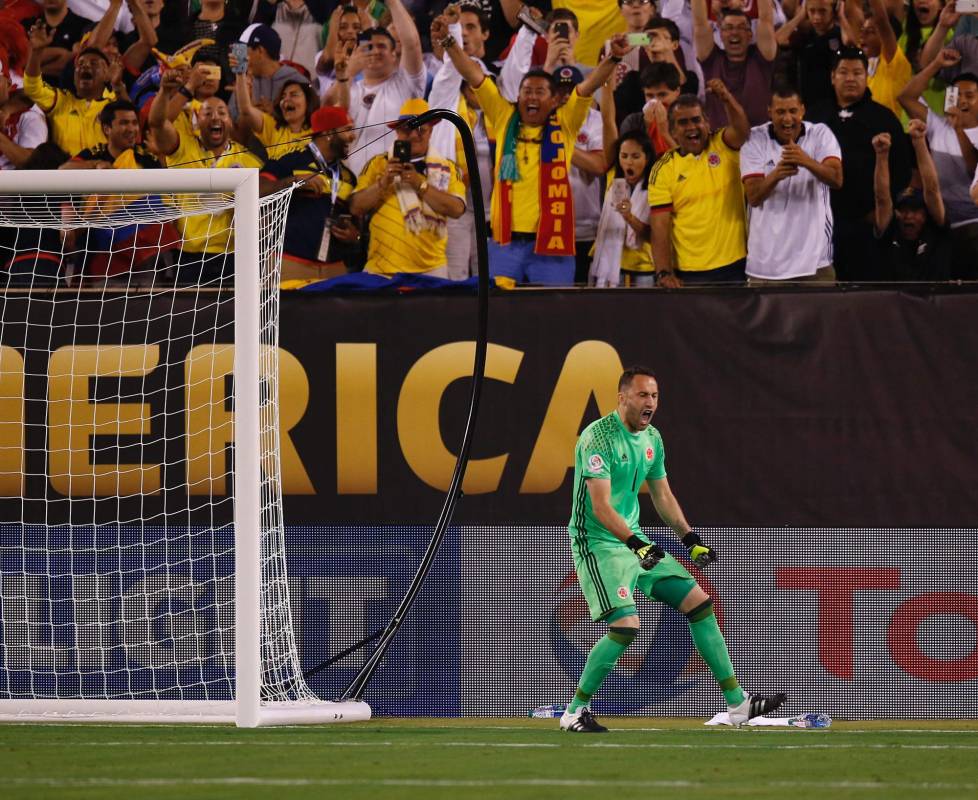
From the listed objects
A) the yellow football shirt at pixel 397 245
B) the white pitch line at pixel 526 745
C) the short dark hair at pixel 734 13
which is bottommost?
the white pitch line at pixel 526 745

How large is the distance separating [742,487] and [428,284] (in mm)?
2269

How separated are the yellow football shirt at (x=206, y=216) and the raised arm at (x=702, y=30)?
3.05 meters

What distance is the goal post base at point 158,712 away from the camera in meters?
6.74

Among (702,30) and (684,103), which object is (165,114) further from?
(702,30)

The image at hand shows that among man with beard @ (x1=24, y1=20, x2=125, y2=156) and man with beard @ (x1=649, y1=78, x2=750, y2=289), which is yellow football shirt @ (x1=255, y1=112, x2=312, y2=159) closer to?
man with beard @ (x1=24, y1=20, x2=125, y2=156)

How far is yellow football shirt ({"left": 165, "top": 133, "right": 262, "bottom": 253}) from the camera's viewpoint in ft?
29.8

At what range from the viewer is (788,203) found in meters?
8.70

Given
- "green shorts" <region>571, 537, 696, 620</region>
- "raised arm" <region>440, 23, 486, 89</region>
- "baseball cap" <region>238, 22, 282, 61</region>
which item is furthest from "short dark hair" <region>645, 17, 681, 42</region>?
"green shorts" <region>571, 537, 696, 620</region>

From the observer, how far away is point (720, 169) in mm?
8867

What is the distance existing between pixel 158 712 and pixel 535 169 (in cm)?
415

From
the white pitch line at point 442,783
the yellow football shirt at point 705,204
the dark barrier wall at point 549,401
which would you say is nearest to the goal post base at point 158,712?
the dark barrier wall at point 549,401

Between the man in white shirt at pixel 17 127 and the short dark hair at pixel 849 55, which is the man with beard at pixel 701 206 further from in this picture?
the man in white shirt at pixel 17 127

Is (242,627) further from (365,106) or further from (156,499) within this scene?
(365,106)

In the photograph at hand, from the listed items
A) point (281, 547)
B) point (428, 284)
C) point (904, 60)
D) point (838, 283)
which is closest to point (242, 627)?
point (281, 547)
